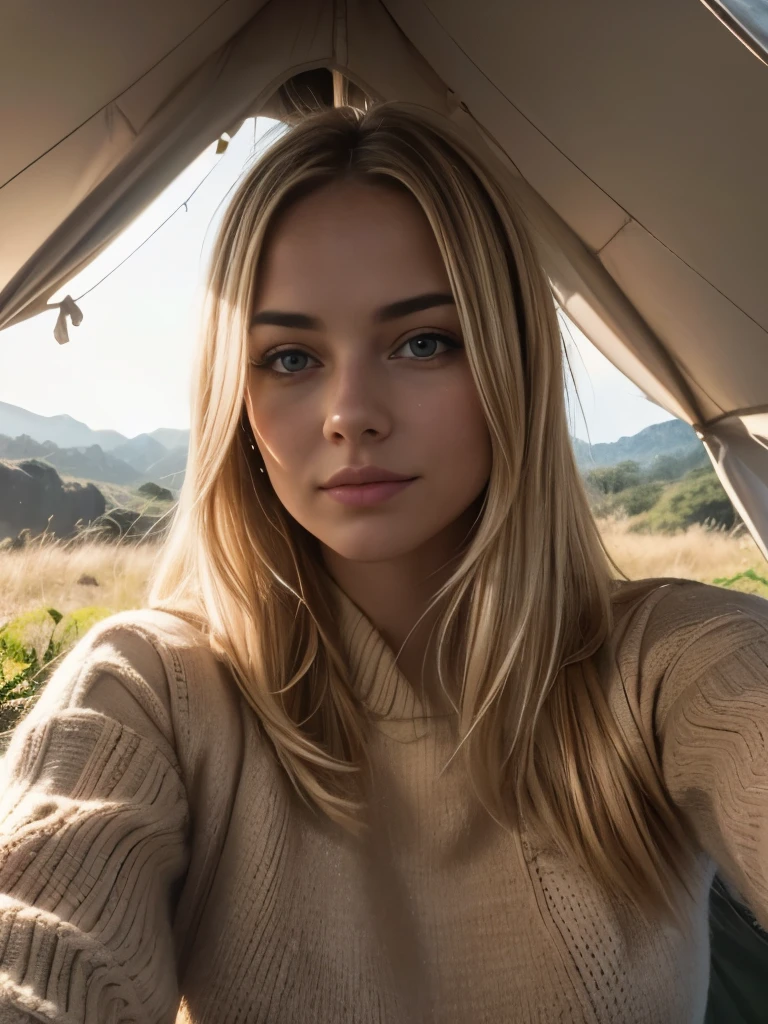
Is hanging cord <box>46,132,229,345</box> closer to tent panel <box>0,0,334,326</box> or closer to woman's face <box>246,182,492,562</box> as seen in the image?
tent panel <box>0,0,334,326</box>

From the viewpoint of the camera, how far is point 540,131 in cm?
137

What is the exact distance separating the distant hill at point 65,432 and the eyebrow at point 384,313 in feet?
2.22

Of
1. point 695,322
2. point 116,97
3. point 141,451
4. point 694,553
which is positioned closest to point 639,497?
point 694,553

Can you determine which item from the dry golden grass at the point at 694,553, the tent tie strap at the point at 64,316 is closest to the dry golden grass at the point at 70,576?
the tent tie strap at the point at 64,316

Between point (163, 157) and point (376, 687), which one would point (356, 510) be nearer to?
point (376, 687)

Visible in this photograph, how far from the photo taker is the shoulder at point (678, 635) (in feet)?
2.65

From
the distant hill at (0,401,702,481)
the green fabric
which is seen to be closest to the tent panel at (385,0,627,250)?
the distant hill at (0,401,702,481)

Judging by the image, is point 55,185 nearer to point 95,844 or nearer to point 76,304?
point 76,304

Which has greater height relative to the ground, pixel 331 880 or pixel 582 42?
pixel 582 42

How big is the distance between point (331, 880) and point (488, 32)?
4.07 ft

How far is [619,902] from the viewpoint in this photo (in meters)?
0.84

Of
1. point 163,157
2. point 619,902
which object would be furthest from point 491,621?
point 163,157

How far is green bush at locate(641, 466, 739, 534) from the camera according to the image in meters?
2.07

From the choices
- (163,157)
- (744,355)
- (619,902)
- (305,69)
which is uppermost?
(305,69)
